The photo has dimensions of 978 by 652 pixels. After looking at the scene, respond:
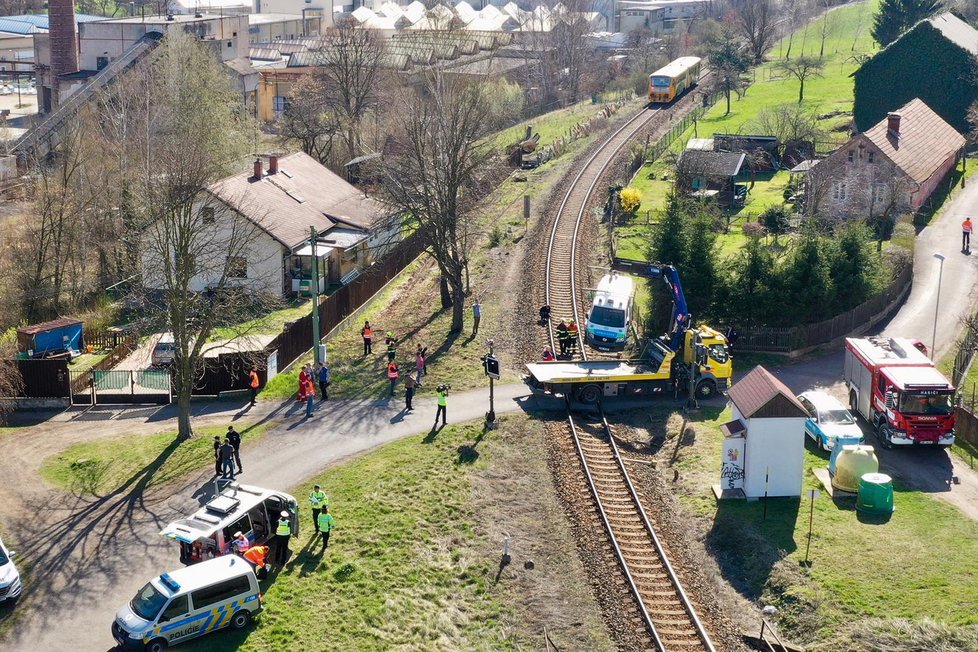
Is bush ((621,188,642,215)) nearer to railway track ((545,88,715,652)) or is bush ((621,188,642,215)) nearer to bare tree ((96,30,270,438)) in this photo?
railway track ((545,88,715,652))

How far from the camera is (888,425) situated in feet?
113

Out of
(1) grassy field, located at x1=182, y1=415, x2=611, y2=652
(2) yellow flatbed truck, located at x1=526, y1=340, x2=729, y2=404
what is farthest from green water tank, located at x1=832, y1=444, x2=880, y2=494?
(1) grassy field, located at x1=182, y1=415, x2=611, y2=652

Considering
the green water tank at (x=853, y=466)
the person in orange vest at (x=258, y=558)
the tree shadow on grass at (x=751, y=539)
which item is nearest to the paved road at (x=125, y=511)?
the person in orange vest at (x=258, y=558)

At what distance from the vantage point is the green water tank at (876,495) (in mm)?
30062

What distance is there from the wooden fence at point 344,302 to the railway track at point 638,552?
11.9 m

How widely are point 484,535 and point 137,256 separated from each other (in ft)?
80.3

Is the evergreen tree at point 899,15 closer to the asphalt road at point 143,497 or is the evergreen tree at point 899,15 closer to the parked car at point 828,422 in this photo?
the asphalt road at point 143,497

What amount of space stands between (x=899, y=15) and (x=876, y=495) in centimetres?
7607

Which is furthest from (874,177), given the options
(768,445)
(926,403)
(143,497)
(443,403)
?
(143,497)

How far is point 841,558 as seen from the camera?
2789 centimetres

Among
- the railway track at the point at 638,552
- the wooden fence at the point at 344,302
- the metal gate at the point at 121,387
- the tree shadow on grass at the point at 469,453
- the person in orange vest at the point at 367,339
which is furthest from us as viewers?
the person in orange vest at the point at 367,339

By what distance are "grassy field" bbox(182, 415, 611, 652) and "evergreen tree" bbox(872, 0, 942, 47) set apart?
75006mm

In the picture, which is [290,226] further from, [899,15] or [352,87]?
[899,15]

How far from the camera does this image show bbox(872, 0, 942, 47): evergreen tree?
94.4 metres
